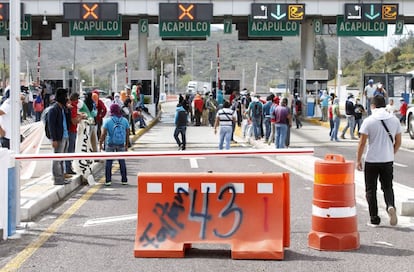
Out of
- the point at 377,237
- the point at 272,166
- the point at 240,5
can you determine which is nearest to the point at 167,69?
the point at 240,5

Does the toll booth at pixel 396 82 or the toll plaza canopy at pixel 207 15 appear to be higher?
the toll plaza canopy at pixel 207 15

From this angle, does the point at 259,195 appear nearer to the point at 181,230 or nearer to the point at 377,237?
the point at 181,230

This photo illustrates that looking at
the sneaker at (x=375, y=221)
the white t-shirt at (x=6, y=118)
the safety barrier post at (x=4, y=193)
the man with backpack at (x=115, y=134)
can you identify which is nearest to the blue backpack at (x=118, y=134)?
the man with backpack at (x=115, y=134)

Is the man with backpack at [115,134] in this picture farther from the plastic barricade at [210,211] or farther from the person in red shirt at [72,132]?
the plastic barricade at [210,211]

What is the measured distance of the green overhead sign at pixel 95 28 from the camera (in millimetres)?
34969

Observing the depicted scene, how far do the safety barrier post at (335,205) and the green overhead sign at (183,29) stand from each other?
26.8 m

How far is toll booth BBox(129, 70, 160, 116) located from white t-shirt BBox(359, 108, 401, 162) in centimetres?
2922

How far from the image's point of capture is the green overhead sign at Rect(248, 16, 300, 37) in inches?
1373

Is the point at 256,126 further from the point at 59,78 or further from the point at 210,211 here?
the point at 59,78

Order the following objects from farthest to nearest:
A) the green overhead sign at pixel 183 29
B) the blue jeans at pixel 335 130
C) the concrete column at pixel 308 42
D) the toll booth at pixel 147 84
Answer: the concrete column at pixel 308 42 < the toll booth at pixel 147 84 < the green overhead sign at pixel 183 29 < the blue jeans at pixel 335 130

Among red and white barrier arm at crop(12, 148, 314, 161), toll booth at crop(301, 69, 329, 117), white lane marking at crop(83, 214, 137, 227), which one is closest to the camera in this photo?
red and white barrier arm at crop(12, 148, 314, 161)

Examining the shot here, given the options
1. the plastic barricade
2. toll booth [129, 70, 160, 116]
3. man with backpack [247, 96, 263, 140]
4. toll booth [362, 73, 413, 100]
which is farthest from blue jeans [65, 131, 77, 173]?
toll booth [362, 73, 413, 100]

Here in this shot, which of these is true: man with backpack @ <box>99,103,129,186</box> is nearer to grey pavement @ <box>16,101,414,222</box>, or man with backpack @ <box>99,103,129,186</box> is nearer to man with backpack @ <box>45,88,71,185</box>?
grey pavement @ <box>16,101,414,222</box>

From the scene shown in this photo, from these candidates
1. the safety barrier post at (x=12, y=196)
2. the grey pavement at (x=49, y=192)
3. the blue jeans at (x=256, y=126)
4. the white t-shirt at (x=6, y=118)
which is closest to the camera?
the safety barrier post at (x=12, y=196)
